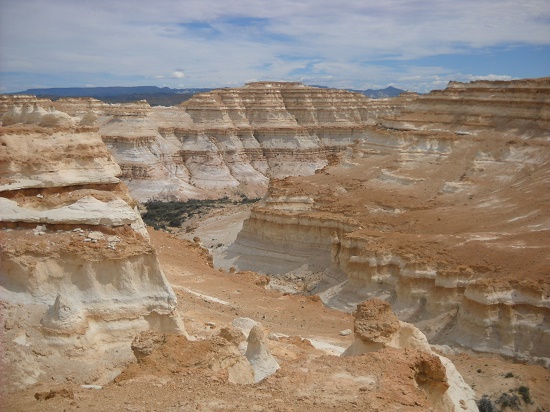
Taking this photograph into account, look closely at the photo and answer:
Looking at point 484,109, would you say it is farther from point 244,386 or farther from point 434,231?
point 244,386

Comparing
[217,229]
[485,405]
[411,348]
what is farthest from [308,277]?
[411,348]

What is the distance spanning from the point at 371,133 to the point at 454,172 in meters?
11.6

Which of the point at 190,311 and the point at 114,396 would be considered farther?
the point at 190,311

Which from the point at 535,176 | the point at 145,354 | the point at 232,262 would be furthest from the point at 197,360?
the point at 535,176

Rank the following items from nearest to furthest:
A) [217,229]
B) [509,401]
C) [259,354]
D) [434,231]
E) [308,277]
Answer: [259,354], [509,401], [434,231], [308,277], [217,229]

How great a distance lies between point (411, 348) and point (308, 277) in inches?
824

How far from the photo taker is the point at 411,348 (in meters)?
14.4

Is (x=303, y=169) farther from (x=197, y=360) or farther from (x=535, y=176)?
(x=197, y=360)

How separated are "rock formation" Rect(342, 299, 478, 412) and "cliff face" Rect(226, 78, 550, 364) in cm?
712

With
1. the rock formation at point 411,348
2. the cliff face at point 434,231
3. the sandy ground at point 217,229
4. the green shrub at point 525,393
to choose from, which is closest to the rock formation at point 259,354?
the rock formation at point 411,348

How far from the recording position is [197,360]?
12.2 m

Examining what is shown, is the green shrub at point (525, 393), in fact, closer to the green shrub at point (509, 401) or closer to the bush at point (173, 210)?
the green shrub at point (509, 401)

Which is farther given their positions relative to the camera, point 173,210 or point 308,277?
point 173,210

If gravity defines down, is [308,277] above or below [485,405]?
below
